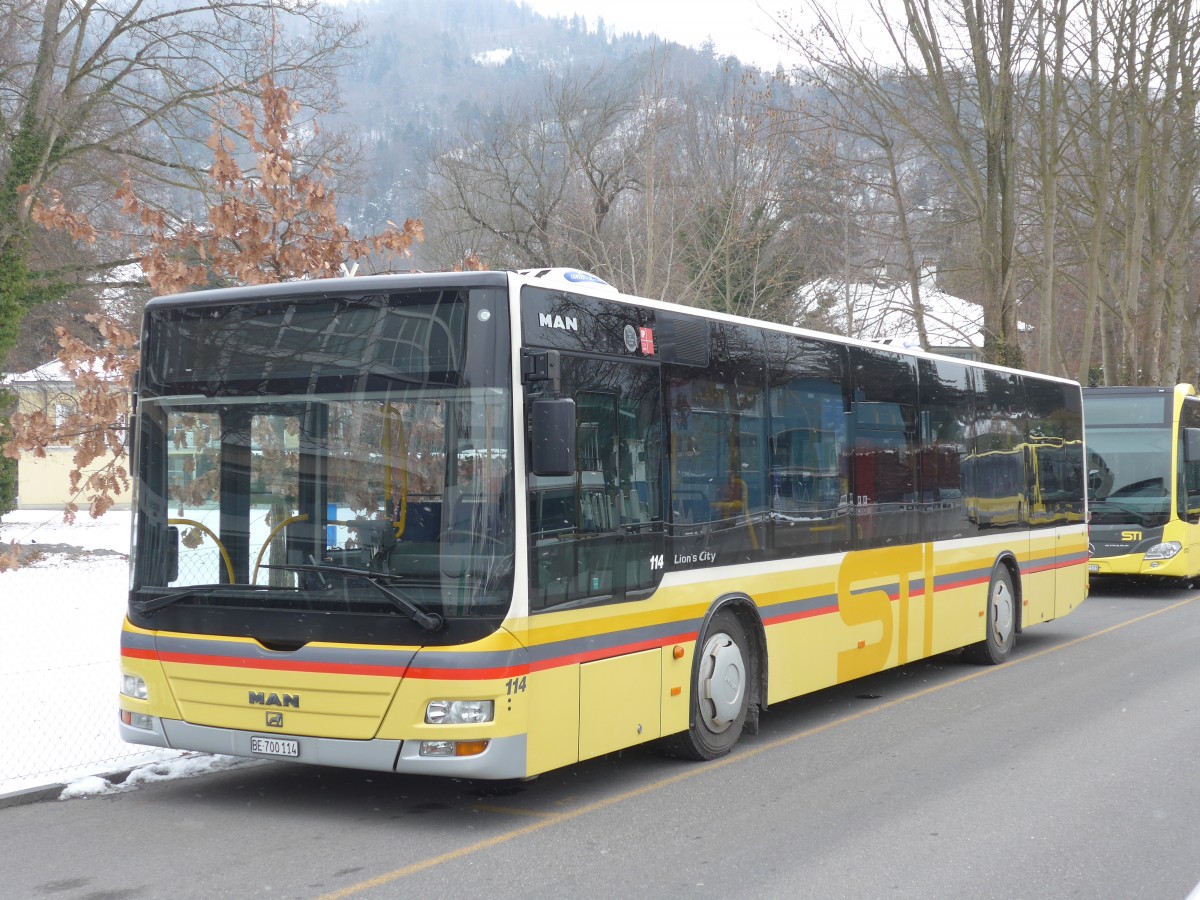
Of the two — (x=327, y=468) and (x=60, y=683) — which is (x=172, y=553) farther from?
(x=60, y=683)

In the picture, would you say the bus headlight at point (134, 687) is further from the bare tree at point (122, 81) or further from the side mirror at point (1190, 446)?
the side mirror at point (1190, 446)

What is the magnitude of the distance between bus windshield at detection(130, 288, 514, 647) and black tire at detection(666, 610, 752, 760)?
2179 millimetres

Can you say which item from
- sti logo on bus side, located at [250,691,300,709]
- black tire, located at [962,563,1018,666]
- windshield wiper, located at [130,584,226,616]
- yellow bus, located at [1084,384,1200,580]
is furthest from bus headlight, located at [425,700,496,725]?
yellow bus, located at [1084,384,1200,580]

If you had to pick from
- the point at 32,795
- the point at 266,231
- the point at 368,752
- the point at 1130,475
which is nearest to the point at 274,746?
the point at 368,752

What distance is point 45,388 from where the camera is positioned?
30.2m

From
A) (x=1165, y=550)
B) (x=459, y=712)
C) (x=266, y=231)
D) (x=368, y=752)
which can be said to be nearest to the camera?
(x=459, y=712)

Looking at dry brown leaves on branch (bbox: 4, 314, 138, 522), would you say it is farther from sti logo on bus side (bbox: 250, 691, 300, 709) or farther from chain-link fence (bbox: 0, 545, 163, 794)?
sti logo on bus side (bbox: 250, 691, 300, 709)

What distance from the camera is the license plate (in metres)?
Result: 6.73

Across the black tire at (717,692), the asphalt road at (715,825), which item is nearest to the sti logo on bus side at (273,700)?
the asphalt road at (715,825)

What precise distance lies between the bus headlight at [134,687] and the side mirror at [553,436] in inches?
103

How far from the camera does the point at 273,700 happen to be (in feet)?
22.3

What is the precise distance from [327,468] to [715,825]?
9.01 ft

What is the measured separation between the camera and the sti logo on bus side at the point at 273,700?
675 cm

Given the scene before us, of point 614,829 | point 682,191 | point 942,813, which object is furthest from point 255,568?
point 682,191
